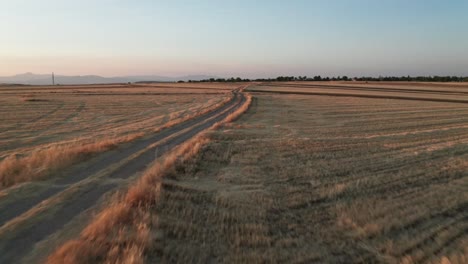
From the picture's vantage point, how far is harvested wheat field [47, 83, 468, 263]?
5.62 meters

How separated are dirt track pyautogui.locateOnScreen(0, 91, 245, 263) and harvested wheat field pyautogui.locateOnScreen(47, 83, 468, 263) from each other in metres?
0.83

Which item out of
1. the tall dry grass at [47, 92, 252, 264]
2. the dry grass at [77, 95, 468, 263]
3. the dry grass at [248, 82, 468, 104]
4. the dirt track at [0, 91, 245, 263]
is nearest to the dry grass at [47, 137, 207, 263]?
the tall dry grass at [47, 92, 252, 264]

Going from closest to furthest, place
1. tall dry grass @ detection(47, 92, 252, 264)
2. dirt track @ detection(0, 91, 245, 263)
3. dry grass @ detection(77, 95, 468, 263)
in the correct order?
tall dry grass @ detection(47, 92, 252, 264) → dry grass @ detection(77, 95, 468, 263) → dirt track @ detection(0, 91, 245, 263)

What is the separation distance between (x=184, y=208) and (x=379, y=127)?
20.6m

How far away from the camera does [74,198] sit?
334 inches

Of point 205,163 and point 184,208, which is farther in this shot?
point 205,163

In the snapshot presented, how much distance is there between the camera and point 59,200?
8.26 meters

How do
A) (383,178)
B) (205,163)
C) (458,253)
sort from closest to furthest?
1. (458,253)
2. (383,178)
3. (205,163)

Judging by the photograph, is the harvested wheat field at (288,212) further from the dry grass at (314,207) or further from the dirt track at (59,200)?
the dirt track at (59,200)

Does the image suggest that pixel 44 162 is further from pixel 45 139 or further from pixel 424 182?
pixel 424 182

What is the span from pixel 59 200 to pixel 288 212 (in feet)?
18.8

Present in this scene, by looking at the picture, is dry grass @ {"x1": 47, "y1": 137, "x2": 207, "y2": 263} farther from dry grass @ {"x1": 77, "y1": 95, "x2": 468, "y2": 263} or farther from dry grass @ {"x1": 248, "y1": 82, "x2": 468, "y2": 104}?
dry grass @ {"x1": 248, "y1": 82, "x2": 468, "y2": 104}

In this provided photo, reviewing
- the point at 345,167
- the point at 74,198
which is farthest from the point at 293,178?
the point at 74,198

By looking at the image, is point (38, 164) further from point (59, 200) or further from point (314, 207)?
point (314, 207)
